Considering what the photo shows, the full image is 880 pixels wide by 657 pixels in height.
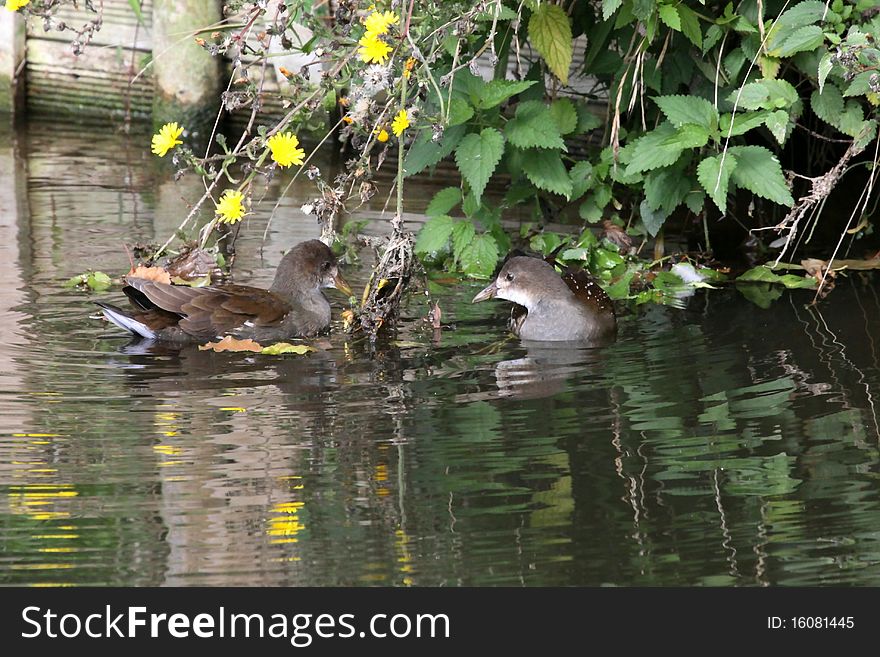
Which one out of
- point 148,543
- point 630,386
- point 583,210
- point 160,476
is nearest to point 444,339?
point 630,386

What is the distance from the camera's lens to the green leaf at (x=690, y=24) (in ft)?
22.7

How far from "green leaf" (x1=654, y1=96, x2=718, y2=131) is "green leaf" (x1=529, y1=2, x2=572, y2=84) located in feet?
1.71

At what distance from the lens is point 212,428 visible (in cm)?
509

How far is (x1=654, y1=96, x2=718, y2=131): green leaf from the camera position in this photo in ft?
22.7

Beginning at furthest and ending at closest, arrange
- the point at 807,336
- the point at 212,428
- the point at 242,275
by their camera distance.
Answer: the point at 242,275, the point at 807,336, the point at 212,428

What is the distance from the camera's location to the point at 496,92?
6934 millimetres

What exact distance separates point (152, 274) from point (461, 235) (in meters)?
1.57

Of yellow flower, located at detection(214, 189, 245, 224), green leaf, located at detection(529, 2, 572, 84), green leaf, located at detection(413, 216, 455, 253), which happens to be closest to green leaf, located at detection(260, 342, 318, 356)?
yellow flower, located at detection(214, 189, 245, 224)

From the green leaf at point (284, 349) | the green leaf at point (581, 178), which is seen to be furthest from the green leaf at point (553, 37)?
the green leaf at point (284, 349)

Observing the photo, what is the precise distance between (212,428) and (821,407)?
2275mm

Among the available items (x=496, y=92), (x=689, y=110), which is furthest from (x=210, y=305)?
(x=689, y=110)

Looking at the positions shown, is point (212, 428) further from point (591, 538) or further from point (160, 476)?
point (591, 538)

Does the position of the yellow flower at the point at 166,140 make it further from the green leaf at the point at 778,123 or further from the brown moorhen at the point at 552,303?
the green leaf at the point at 778,123

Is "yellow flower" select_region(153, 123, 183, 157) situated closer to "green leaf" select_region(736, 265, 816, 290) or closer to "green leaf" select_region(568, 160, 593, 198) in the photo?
"green leaf" select_region(568, 160, 593, 198)
